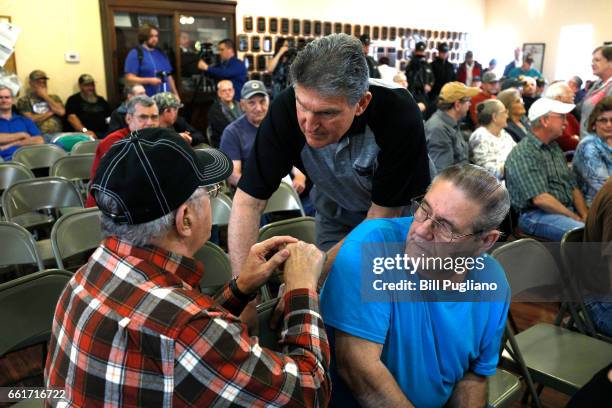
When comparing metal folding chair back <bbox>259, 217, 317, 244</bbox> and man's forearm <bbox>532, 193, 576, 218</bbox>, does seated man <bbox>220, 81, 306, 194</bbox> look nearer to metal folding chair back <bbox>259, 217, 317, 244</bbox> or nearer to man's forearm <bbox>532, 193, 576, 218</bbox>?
metal folding chair back <bbox>259, 217, 317, 244</bbox>

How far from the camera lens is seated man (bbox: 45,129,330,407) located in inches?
34.8

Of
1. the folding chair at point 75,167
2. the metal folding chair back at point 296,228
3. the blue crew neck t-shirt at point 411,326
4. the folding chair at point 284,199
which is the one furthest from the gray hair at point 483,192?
the folding chair at point 75,167

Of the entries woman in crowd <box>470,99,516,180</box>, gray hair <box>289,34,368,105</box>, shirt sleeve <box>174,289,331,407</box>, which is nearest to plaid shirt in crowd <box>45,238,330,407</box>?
shirt sleeve <box>174,289,331,407</box>

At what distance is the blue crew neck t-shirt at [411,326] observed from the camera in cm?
124

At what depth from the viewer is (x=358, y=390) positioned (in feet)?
4.05

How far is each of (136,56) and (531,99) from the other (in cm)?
608

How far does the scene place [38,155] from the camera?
451 cm

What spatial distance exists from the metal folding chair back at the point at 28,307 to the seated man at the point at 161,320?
1.97ft

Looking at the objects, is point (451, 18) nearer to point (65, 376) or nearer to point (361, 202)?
point (361, 202)

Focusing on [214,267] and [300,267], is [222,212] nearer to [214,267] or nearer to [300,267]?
[214,267]

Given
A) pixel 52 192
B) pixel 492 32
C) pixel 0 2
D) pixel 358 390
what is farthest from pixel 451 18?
pixel 358 390

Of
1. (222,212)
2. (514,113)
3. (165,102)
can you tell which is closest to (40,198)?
(222,212)

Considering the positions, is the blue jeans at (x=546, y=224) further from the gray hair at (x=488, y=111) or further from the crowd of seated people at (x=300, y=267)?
the gray hair at (x=488, y=111)

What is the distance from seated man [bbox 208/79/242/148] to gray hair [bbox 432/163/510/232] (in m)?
4.30
